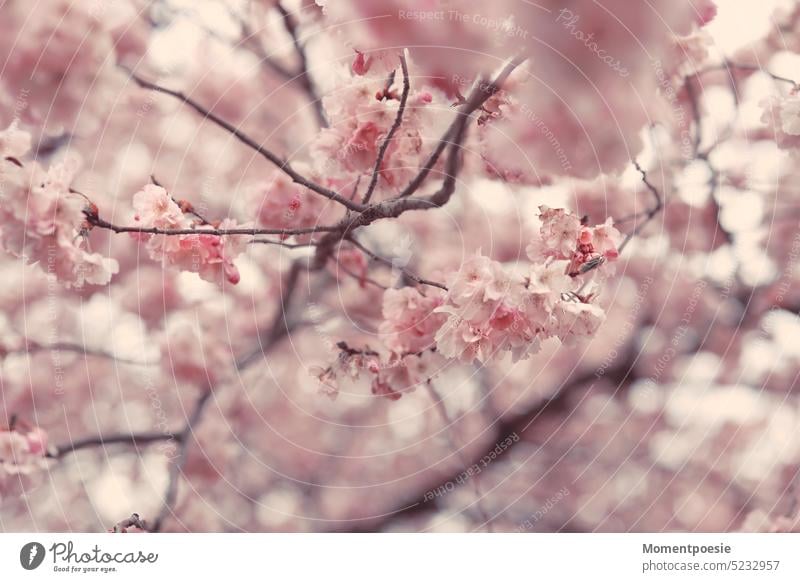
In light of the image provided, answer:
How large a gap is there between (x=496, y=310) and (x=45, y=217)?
0.51m

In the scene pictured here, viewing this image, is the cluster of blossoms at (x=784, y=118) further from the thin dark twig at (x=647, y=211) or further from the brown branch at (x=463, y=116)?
the brown branch at (x=463, y=116)

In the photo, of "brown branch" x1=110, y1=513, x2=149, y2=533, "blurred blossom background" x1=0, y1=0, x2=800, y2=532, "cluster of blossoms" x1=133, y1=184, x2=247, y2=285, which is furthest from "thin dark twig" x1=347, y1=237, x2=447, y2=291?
"brown branch" x1=110, y1=513, x2=149, y2=533

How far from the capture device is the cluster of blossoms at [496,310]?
0.68 metres

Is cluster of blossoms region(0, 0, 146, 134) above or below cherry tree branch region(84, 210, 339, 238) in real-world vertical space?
above

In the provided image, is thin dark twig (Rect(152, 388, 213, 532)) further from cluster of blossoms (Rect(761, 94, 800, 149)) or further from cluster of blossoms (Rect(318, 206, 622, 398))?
cluster of blossoms (Rect(761, 94, 800, 149))

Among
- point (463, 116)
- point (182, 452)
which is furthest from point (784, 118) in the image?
point (182, 452)

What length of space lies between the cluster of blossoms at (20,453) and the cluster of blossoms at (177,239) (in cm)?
25

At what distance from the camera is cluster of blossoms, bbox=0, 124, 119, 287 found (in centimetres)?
70

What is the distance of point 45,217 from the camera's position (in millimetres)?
699

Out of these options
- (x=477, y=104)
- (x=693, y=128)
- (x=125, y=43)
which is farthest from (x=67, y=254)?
(x=693, y=128)

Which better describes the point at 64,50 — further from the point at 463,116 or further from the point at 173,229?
the point at 463,116

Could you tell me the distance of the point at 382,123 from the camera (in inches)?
27.4
